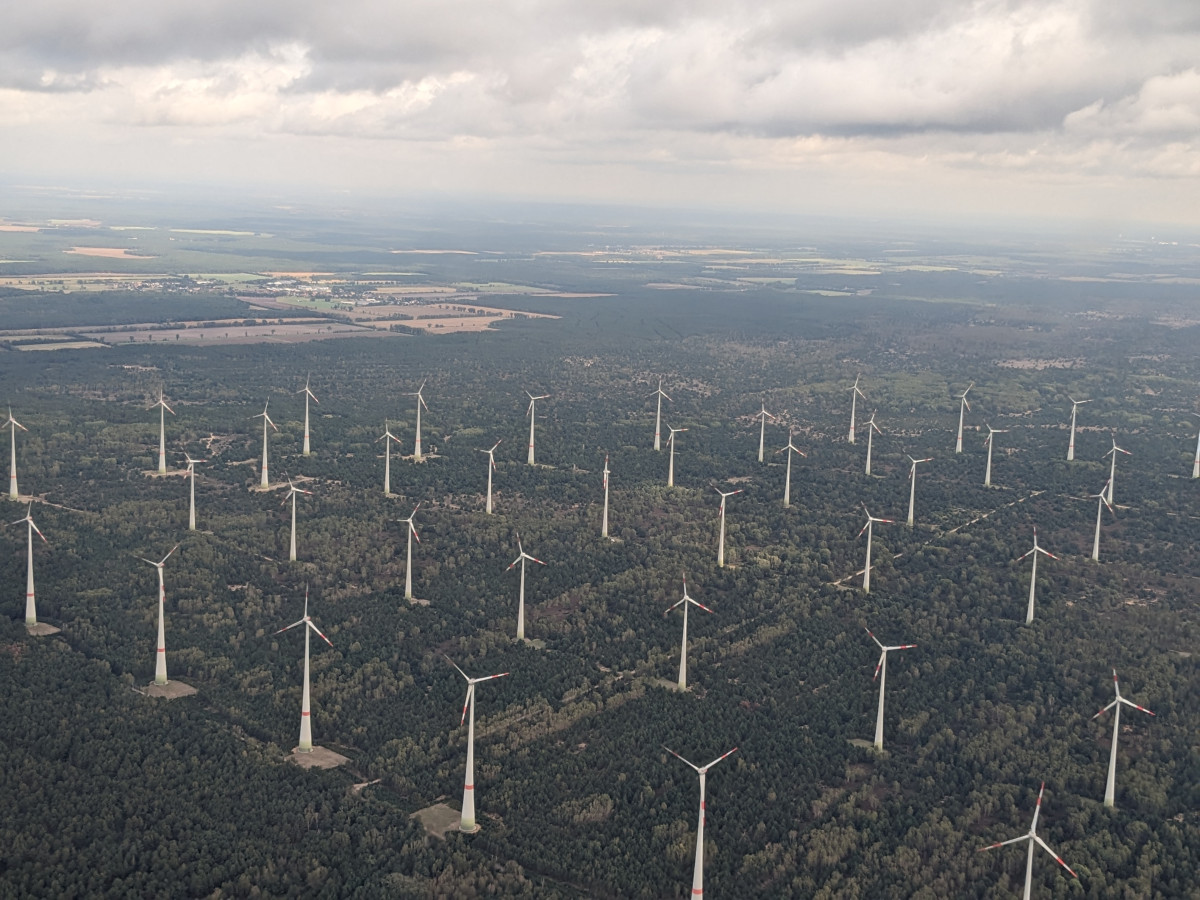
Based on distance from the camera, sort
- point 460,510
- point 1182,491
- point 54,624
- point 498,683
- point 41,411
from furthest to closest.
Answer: point 41,411 < point 1182,491 < point 460,510 < point 54,624 < point 498,683

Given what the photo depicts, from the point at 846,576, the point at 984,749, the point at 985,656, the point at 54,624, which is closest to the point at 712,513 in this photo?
the point at 846,576

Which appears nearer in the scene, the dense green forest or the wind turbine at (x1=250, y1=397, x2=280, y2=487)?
the dense green forest

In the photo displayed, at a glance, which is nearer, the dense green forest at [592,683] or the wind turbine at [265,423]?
the dense green forest at [592,683]

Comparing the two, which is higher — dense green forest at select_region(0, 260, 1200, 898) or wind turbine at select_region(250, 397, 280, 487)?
wind turbine at select_region(250, 397, 280, 487)

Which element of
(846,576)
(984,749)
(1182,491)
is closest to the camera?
(984,749)

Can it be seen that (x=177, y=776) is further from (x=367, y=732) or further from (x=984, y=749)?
(x=984, y=749)

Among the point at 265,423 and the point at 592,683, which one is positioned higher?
the point at 265,423

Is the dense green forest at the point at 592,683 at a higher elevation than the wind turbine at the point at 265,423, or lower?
lower

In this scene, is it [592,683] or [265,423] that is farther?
[265,423]
